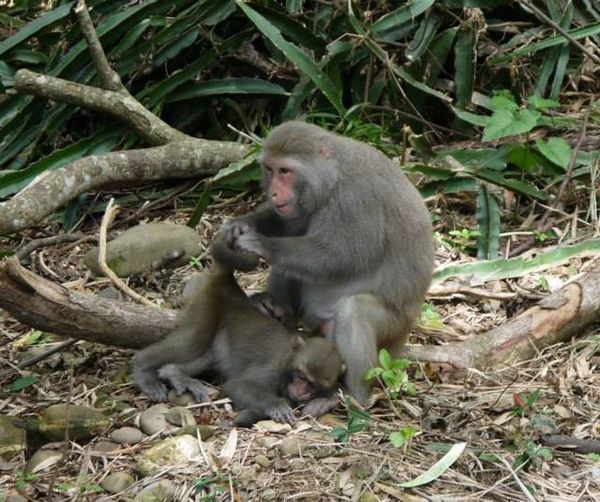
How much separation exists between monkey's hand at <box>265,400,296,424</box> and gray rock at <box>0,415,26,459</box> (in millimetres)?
1363

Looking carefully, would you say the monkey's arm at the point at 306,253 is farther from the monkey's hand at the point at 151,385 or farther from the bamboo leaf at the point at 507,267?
the bamboo leaf at the point at 507,267

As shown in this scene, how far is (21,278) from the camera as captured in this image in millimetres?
5426

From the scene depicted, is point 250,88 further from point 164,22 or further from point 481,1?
point 481,1

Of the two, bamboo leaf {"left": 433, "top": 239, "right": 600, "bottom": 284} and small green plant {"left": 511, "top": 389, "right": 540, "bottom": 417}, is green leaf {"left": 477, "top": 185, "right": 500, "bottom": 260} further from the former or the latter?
small green plant {"left": 511, "top": 389, "right": 540, "bottom": 417}

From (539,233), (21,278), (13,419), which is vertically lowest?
(539,233)

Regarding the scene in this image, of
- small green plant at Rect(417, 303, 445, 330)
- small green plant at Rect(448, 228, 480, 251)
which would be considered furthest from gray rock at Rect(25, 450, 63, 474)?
small green plant at Rect(448, 228, 480, 251)

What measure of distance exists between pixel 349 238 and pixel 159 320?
1.31 m

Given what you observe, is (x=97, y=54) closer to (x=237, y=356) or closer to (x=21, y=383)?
(x=21, y=383)

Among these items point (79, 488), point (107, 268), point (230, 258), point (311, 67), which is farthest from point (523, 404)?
point (311, 67)

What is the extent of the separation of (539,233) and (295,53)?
8.76 ft

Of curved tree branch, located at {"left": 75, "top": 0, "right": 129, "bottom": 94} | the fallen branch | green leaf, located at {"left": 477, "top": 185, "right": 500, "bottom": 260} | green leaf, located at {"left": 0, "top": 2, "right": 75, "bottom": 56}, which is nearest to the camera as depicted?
the fallen branch

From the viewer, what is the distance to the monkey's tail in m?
6.16

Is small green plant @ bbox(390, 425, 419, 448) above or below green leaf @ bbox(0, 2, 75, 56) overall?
below

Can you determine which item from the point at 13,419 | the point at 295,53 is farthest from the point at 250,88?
the point at 13,419
